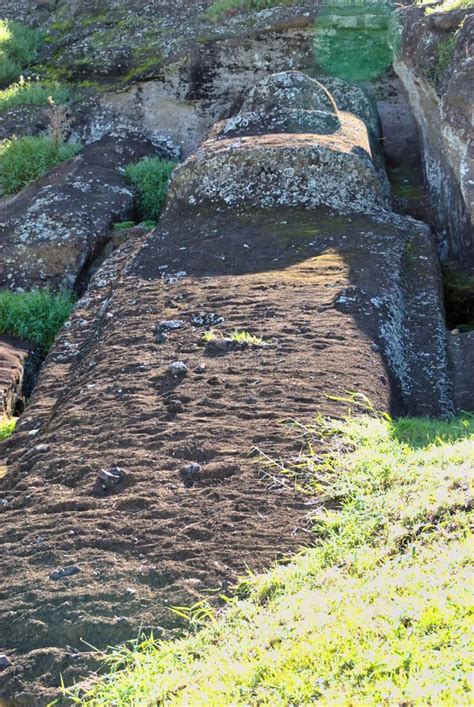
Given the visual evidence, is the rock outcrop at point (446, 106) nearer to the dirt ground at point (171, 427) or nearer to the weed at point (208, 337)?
the dirt ground at point (171, 427)

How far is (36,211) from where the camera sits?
952cm

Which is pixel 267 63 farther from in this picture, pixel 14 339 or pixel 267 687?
pixel 267 687

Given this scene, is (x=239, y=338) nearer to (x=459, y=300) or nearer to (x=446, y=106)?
(x=459, y=300)

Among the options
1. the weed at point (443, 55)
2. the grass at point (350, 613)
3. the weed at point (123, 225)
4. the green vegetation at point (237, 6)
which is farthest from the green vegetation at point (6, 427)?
the green vegetation at point (237, 6)

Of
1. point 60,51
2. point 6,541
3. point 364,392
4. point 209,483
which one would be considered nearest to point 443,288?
point 364,392

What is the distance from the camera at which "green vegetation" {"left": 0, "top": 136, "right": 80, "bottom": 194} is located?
11.0 metres

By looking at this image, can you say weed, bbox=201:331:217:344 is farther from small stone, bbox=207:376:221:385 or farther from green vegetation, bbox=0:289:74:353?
green vegetation, bbox=0:289:74:353

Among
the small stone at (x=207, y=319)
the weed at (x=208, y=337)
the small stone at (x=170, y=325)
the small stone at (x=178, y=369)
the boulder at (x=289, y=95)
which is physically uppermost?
the boulder at (x=289, y=95)

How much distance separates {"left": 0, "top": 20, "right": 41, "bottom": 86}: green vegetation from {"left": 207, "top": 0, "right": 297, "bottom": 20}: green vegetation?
10.1ft

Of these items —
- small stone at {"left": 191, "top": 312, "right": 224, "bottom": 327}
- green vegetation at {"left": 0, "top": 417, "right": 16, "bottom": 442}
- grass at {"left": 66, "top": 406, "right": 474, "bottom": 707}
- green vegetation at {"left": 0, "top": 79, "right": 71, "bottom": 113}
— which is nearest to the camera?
grass at {"left": 66, "top": 406, "right": 474, "bottom": 707}

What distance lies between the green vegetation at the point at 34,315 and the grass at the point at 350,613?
165 inches

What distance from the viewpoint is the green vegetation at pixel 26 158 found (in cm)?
1105

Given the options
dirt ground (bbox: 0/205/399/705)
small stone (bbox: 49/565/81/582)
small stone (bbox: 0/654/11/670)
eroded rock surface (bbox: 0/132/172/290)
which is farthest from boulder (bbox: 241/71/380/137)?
small stone (bbox: 0/654/11/670)

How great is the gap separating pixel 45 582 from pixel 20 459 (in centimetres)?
143
